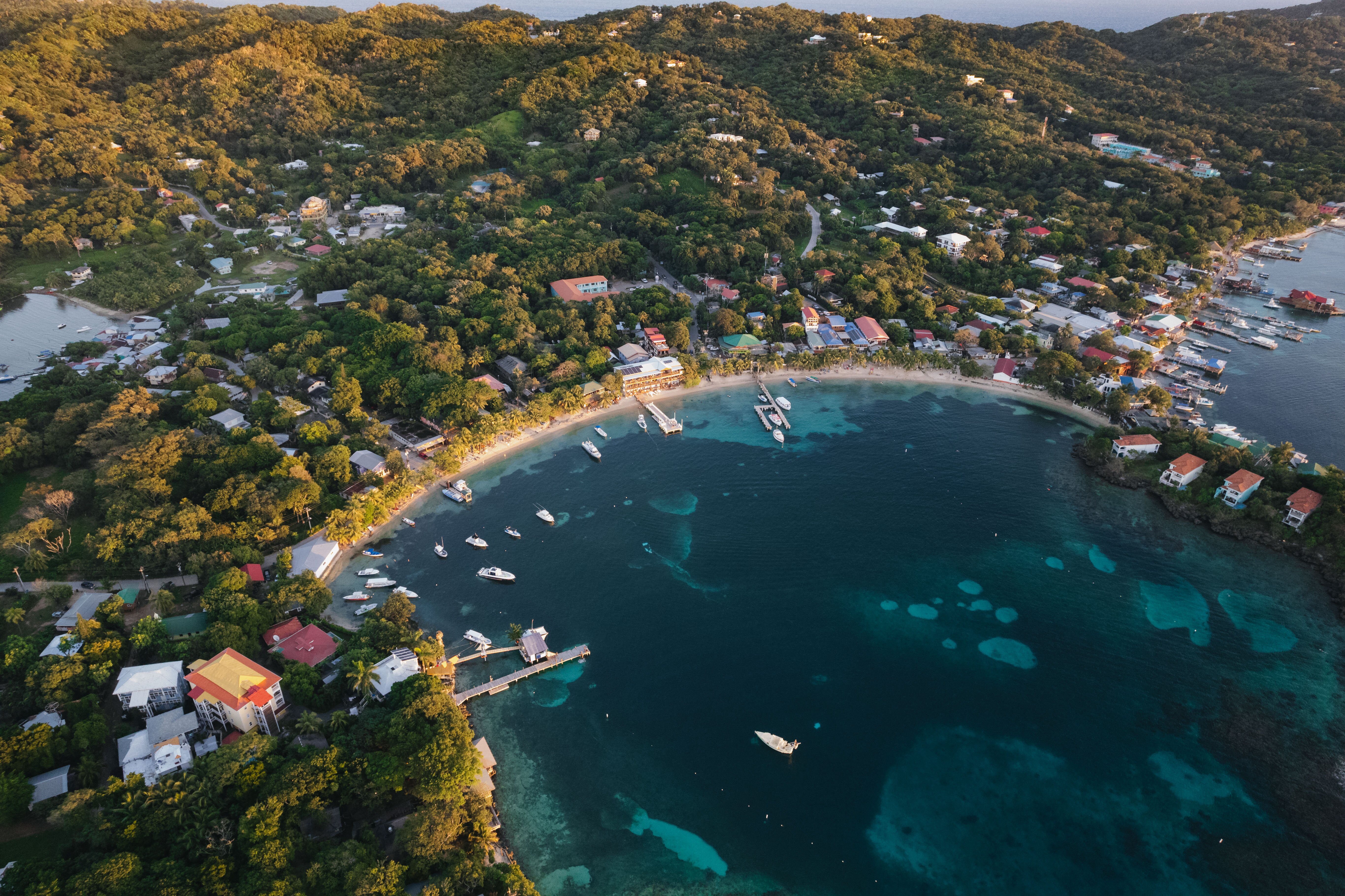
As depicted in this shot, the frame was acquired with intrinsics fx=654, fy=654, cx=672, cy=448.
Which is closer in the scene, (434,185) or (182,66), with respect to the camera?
(434,185)

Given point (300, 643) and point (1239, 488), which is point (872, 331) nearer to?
point (1239, 488)

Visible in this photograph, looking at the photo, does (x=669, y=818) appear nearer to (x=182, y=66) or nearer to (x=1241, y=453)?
(x=1241, y=453)

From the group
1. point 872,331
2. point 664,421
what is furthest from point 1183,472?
point 664,421

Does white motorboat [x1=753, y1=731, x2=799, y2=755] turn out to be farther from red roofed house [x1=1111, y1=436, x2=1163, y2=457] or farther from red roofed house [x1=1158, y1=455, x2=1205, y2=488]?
red roofed house [x1=1111, y1=436, x2=1163, y2=457]

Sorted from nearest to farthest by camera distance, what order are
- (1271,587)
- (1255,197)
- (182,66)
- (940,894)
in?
(940,894), (1271,587), (1255,197), (182,66)

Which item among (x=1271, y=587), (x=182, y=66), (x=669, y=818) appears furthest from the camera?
(x=182, y=66)

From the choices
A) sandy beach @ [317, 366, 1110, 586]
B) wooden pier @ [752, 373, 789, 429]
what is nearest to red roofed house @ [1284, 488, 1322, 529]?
sandy beach @ [317, 366, 1110, 586]

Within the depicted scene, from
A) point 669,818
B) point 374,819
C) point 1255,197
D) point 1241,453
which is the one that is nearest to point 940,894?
point 669,818
